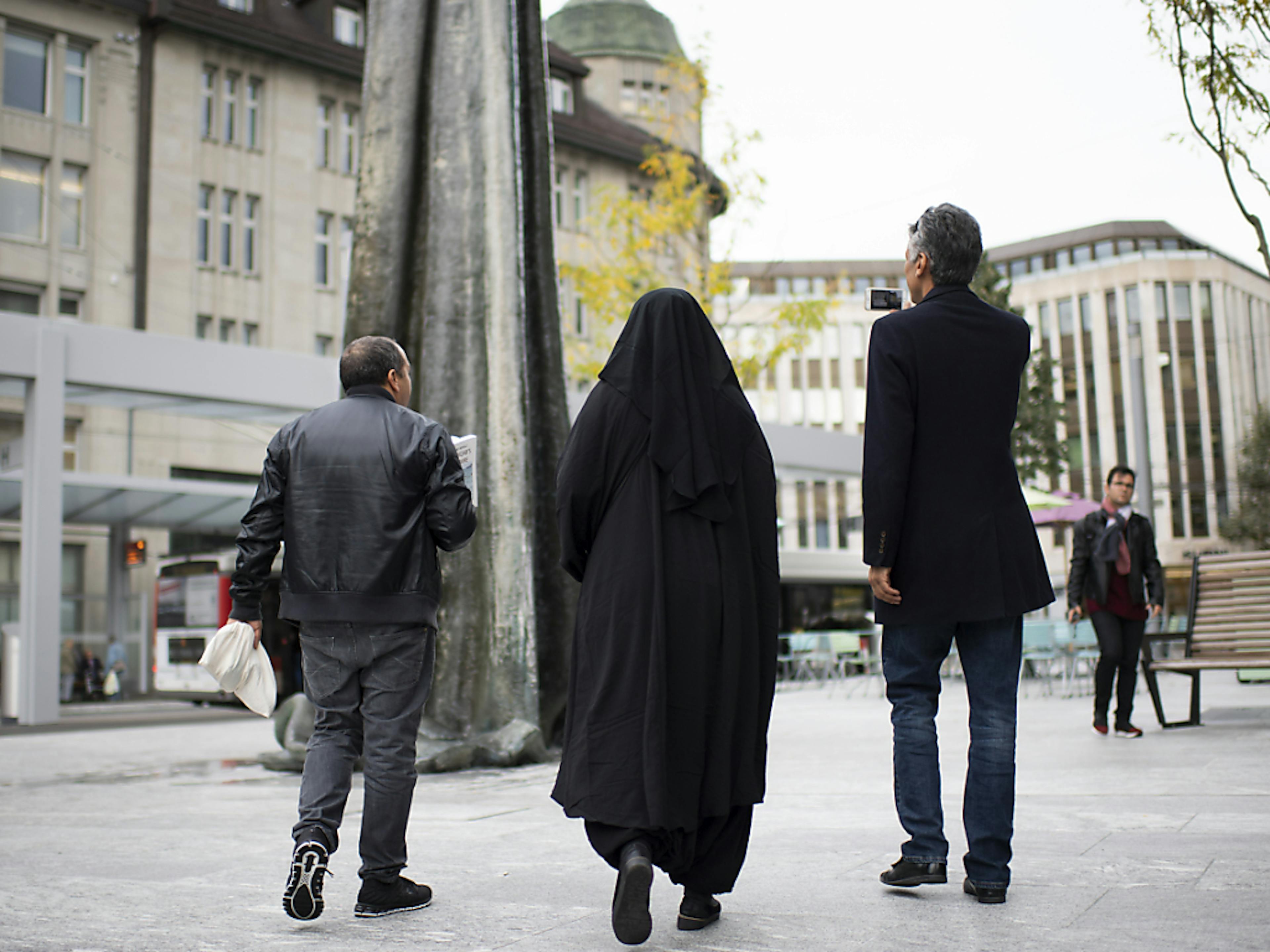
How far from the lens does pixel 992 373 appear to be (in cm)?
415

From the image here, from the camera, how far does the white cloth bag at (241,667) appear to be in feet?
13.5

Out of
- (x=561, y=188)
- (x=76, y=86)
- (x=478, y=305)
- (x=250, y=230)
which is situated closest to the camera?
(x=478, y=305)

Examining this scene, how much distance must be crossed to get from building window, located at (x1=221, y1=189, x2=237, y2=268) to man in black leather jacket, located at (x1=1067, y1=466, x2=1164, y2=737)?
98.8 ft

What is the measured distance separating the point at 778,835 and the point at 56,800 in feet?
14.7

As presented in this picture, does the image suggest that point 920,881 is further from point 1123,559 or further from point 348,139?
point 348,139

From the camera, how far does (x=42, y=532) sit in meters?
16.4

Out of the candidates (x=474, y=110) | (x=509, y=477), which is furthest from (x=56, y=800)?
(x=474, y=110)

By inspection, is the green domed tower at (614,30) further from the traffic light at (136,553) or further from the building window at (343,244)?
the traffic light at (136,553)

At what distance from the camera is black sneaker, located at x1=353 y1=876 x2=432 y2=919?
3885mm

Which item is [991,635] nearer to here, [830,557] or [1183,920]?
[1183,920]

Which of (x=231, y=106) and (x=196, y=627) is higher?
(x=231, y=106)

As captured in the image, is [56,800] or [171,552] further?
[171,552]

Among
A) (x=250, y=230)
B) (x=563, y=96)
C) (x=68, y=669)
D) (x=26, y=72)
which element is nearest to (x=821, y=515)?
(x=563, y=96)

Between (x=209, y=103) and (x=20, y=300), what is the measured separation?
7.53 meters
